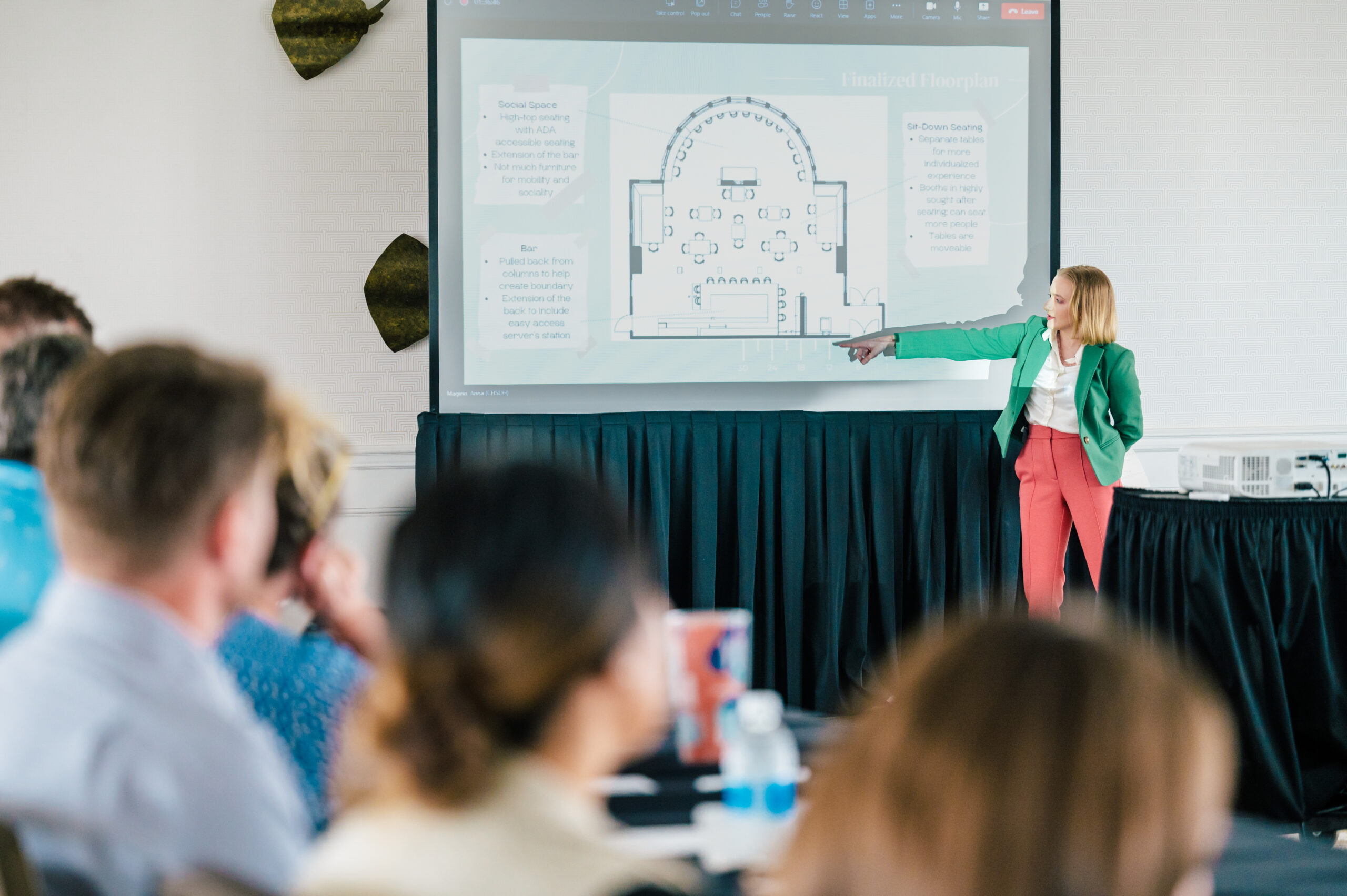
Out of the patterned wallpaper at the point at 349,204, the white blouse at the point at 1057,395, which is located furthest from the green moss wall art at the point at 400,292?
the white blouse at the point at 1057,395

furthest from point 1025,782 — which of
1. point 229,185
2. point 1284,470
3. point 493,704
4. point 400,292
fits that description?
point 229,185

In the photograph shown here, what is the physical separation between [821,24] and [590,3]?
72 cm

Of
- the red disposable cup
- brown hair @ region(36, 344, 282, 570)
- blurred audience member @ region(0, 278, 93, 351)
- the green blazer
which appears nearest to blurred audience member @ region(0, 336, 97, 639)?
brown hair @ region(36, 344, 282, 570)

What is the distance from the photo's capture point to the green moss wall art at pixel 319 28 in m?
3.78

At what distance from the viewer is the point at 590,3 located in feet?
11.7

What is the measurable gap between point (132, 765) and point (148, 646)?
0.10 m

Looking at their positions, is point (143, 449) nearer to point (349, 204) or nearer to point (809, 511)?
point (809, 511)

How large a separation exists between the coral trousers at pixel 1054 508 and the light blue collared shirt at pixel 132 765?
10.2 feet

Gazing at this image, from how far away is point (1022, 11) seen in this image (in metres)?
3.71

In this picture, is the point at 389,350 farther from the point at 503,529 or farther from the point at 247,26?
the point at 503,529

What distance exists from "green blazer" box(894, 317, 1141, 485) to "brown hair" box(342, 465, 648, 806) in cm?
307

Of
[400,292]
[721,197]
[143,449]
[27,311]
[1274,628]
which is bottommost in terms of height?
[1274,628]

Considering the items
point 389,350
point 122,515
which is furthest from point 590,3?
point 122,515

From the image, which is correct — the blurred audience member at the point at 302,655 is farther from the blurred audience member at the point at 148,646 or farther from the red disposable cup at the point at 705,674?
the red disposable cup at the point at 705,674
